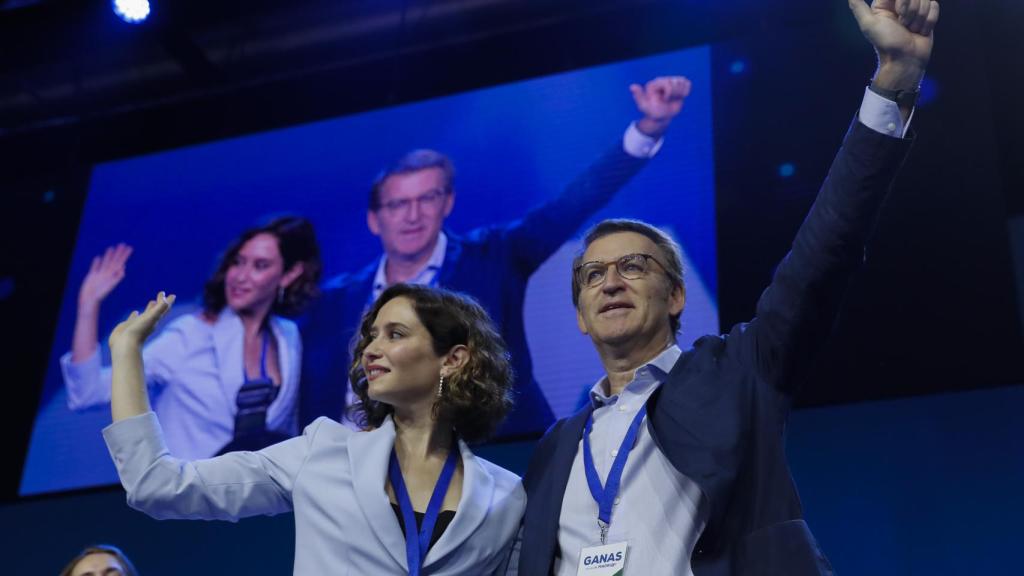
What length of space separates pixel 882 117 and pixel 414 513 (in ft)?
3.20

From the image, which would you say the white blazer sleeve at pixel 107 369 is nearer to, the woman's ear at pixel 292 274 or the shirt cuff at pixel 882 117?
the woman's ear at pixel 292 274

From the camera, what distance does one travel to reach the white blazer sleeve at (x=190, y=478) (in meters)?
1.83

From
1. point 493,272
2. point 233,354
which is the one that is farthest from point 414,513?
point 233,354

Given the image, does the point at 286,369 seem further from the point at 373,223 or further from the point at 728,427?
the point at 728,427

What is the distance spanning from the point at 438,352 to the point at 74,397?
2.69 meters

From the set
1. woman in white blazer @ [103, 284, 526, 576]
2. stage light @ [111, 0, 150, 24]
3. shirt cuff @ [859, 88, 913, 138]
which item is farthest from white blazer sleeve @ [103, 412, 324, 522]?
stage light @ [111, 0, 150, 24]

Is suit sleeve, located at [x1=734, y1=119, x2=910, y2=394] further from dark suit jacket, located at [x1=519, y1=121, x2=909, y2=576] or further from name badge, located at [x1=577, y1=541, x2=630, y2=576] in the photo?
→ name badge, located at [x1=577, y1=541, x2=630, y2=576]

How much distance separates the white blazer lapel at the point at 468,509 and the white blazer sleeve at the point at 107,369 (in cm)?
246

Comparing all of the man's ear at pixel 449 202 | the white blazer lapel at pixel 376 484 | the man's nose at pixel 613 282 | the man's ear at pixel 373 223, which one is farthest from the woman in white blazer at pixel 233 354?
the man's nose at pixel 613 282

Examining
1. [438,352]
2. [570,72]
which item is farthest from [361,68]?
[438,352]

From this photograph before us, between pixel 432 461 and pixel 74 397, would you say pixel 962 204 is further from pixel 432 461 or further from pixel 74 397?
pixel 74 397

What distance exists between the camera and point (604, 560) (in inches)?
69.6

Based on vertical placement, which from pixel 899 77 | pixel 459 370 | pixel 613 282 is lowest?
pixel 459 370

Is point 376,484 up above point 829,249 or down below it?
below
